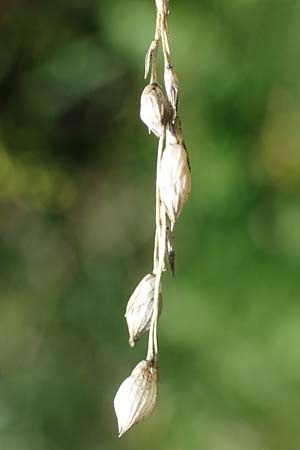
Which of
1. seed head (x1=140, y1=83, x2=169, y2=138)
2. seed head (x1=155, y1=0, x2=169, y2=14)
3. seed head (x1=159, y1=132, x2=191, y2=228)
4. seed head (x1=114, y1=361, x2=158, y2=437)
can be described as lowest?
seed head (x1=114, y1=361, x2=158, y2=437)

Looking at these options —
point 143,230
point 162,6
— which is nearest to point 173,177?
point 162,6

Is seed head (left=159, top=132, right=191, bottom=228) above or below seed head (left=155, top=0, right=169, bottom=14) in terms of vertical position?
below

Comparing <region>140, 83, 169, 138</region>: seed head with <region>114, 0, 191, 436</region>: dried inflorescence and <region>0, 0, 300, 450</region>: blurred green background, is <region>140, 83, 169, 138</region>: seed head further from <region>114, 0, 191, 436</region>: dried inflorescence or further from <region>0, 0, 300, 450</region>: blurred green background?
<region>0, 0, 300, 450</region>: blurred green background

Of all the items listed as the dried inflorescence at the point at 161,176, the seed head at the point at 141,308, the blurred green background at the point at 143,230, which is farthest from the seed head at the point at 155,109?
the blurred green background at the point at 143,230

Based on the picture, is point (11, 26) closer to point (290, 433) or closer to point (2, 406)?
point (2, 406)

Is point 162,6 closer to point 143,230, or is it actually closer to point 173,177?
point 173,177

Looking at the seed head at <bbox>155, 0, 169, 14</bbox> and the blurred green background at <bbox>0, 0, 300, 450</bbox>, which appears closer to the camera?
the seed head at <bbox>155, 0, 169, 14</bbox>


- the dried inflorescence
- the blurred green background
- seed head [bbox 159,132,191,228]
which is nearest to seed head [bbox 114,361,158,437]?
the dried inflorescence
